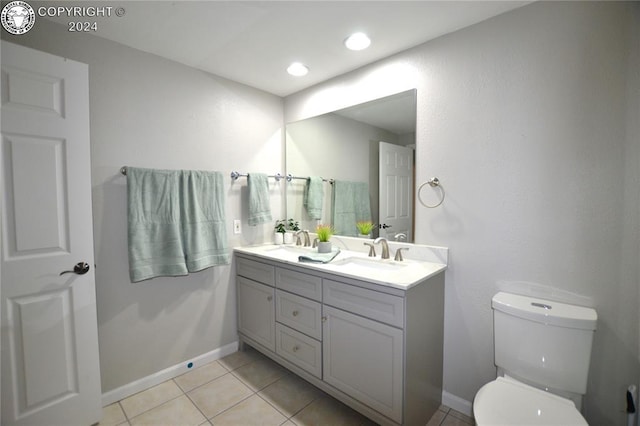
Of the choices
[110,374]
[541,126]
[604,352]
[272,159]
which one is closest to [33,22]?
[272,159]

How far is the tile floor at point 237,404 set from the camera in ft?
5.39

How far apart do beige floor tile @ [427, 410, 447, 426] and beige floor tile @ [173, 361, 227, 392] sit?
1.46 meters

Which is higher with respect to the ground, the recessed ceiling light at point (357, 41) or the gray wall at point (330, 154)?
the recessed ceiling light at point (357, 41)

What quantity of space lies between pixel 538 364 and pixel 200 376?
213cm

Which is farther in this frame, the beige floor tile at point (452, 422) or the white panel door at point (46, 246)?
the beige floor tile at point (452, 422)

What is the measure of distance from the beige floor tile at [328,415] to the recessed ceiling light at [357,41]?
2312 millimetres

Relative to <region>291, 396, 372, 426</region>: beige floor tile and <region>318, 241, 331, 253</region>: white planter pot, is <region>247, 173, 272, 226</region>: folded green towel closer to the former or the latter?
<region>318, 241, 331, 253</region>: white planter pot

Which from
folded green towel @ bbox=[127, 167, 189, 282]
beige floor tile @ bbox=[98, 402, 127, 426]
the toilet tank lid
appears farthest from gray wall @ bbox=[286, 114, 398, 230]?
beige floor tile @ bbox=[98, 402, 127, 426]

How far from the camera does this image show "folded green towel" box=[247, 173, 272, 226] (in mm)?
2359

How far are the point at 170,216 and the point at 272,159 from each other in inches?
42.9

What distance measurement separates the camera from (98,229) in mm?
1750

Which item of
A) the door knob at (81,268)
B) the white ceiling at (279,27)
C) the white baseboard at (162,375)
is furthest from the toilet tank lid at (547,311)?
the door knob at (81,268)

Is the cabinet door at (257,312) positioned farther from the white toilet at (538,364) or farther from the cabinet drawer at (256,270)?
the white toilet at (538,364)

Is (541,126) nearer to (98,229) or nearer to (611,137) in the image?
(611,137)
